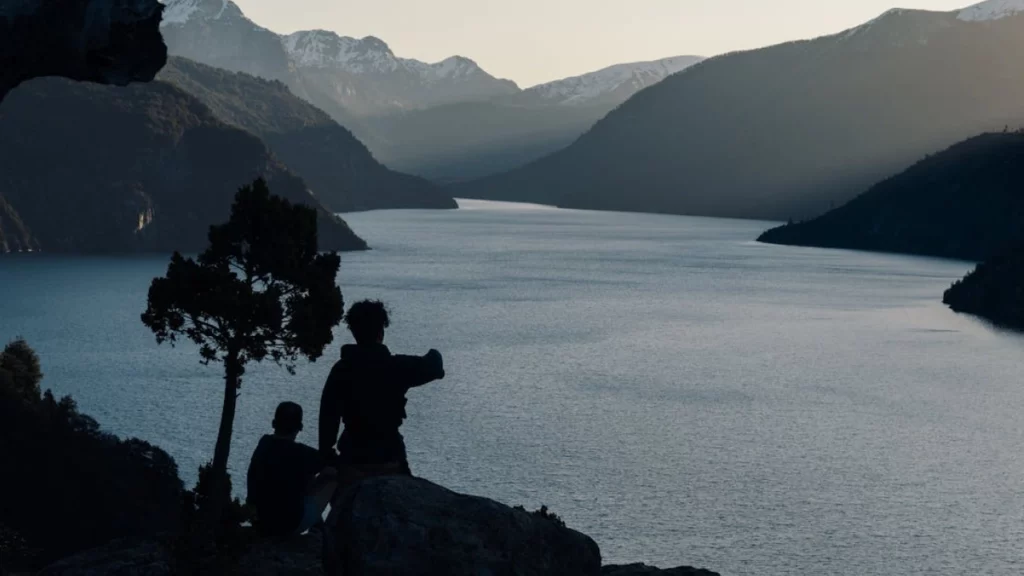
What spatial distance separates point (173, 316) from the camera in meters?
44.5

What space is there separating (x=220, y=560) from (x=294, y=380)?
79862 mm

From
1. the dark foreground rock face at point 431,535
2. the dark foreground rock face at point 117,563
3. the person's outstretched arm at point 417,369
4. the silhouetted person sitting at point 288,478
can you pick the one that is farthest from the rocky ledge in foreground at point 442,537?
the dark foreground rock face at point 117,563

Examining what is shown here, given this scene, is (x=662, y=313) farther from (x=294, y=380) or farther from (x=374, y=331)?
(x=374, y=331)

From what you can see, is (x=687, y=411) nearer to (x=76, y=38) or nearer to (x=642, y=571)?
(x=642, y=571)

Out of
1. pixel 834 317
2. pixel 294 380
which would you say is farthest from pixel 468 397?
pixel 834 317

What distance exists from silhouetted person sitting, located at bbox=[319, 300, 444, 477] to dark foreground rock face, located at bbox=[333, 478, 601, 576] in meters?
0.95

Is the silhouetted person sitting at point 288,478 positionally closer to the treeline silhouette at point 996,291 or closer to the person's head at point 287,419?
the person's head at point 287,419

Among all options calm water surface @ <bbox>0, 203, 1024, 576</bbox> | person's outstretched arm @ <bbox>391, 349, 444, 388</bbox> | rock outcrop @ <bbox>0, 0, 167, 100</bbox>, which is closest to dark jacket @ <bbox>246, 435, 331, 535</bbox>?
person's outstretched arm @ <bbox>391, 349, 444, 388</bbox>

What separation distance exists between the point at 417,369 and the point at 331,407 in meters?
0.94

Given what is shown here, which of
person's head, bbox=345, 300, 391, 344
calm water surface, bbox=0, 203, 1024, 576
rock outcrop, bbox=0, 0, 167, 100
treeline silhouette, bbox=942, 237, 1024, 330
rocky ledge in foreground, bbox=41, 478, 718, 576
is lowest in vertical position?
calm water surface, bbox=0, 203, 1024, 576

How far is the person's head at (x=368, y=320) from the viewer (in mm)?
10977

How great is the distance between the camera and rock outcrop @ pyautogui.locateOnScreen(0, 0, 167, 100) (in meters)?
10.5

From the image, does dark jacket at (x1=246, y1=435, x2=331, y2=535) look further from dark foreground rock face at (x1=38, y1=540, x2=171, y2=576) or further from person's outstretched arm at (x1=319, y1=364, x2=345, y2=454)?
dark foreground rock face at (x1=38, y1=540, x2=171, y2=576)

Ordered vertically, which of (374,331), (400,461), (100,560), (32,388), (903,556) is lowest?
(903,556)
